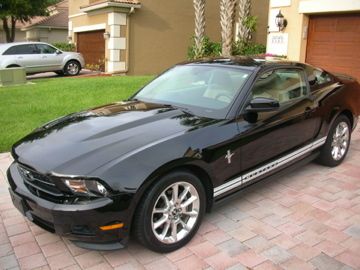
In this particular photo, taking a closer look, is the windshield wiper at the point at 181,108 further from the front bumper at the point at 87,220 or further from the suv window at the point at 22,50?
the suv window at the point at 22,50

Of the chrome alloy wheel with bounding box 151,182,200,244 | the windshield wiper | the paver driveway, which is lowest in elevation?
the paver driveway

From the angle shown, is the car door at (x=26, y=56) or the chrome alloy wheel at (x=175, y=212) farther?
the car door at (x=26, y=56)

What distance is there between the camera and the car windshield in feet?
13.1

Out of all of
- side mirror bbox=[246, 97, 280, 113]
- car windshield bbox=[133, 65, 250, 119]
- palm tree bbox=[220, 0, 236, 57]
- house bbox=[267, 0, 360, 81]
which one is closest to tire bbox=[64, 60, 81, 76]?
palm tree bbox=[220, 0, 236, 57]

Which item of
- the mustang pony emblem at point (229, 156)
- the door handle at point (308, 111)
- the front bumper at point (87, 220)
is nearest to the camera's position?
the front bumper at point (87, 220)

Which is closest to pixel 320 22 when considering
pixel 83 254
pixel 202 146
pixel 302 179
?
pixel 302 179

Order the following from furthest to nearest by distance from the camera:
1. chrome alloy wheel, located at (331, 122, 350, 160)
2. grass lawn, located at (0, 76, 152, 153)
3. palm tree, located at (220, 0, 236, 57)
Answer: palm tree, located at (220, 0, 236, 57) → grass lawn, located at (0, 76, 152, 153) → chrome alloy wheel, located at (331, 122, 350, 160)

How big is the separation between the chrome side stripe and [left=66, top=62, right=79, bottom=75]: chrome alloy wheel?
48.5ft

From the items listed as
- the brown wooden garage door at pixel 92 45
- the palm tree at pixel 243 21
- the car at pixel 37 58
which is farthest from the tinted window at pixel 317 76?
the brown wooden garage door at pixel 92 45

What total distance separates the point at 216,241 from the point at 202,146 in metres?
0.87

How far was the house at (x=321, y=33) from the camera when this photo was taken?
979 centimetres

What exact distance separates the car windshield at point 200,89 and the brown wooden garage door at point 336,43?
21.8ft

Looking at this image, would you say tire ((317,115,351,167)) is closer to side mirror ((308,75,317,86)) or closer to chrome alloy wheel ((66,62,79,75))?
side mirror ((308,75,317,86))

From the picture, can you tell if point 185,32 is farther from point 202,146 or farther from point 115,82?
point 202,146
